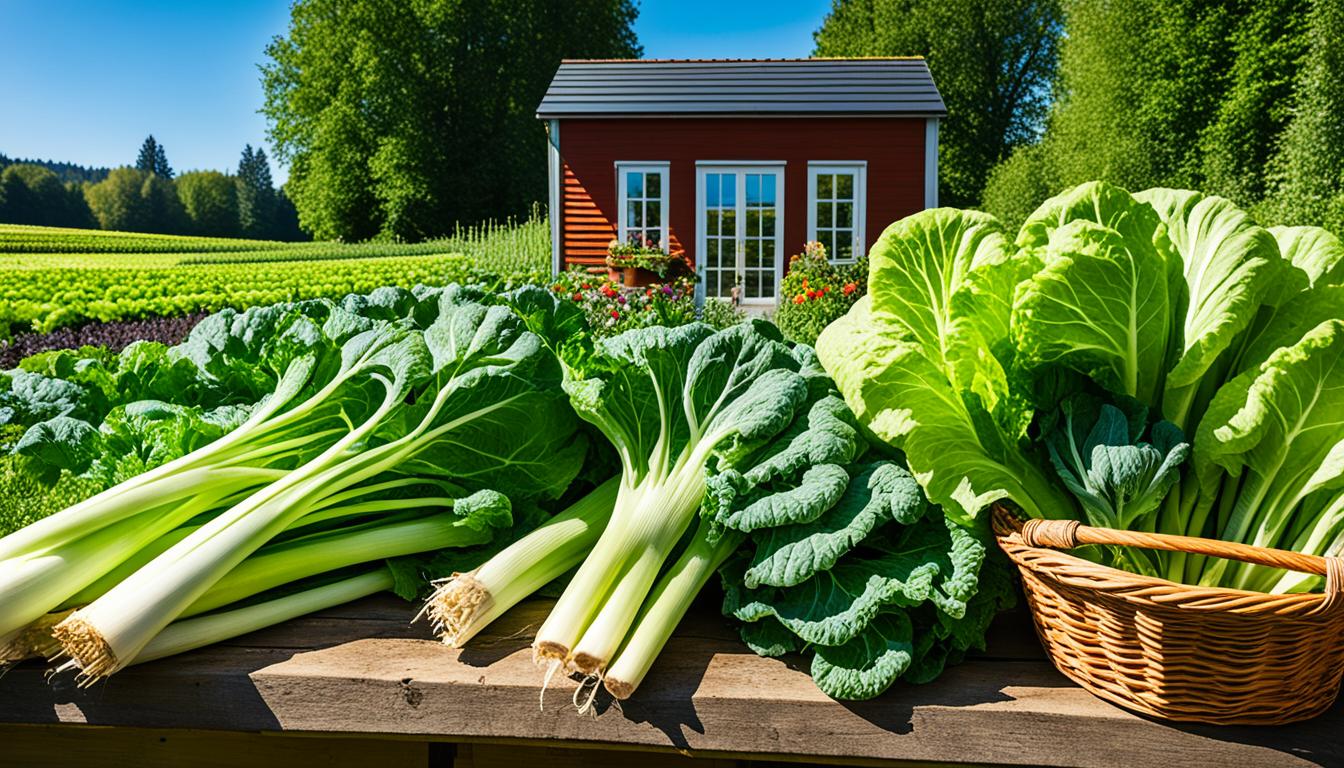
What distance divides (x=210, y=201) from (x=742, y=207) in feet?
Answer: 191

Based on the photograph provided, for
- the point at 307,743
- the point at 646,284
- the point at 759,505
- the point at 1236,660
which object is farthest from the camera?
the point at 646,284

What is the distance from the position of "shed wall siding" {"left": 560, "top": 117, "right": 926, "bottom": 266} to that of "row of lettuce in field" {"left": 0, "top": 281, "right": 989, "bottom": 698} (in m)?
11.4

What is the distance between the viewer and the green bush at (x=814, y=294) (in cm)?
750

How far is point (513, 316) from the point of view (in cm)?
162

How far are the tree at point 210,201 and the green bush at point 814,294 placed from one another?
52940 mm

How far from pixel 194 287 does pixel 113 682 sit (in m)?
8.93

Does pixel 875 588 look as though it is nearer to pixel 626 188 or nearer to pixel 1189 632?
pixel 1189 632

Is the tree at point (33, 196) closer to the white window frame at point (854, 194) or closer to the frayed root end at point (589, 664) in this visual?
the white window frame at point (854, 194)

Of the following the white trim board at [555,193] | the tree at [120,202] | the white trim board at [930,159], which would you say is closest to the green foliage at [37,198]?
the tree at [120,202]

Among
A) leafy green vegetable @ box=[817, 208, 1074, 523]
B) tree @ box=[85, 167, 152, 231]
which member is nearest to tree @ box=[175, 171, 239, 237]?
tree @ box=[85, 167, 152, 231]

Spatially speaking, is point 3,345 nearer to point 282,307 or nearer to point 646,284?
point 282,307

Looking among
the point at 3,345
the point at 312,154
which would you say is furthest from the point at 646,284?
the point at 312,154

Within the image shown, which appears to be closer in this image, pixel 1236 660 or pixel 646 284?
pixel 1236 660

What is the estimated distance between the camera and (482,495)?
4.67 feet
